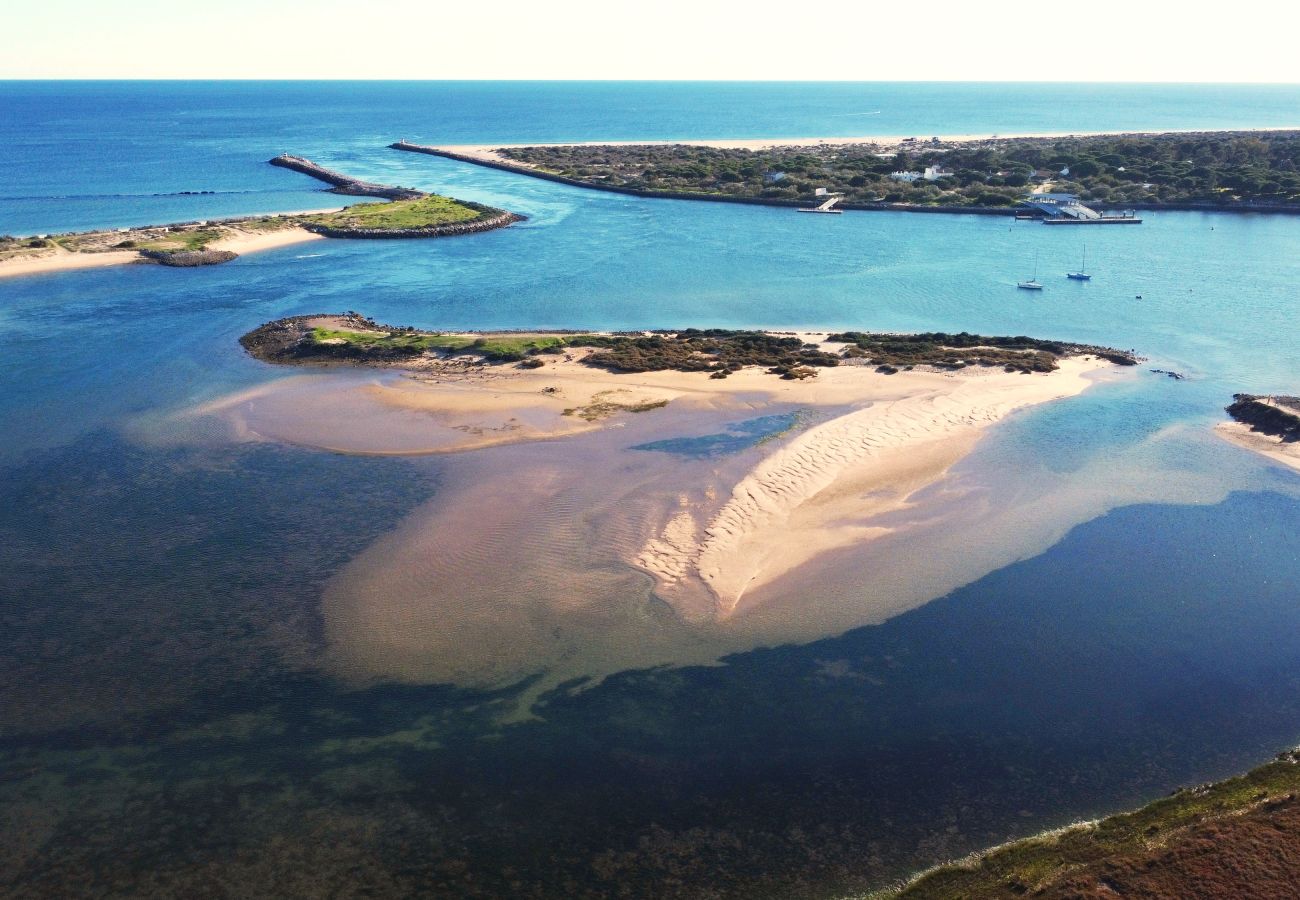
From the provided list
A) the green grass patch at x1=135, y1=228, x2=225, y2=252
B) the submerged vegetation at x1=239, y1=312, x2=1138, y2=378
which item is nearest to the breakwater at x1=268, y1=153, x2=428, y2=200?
the green grass patch at x1=135, y1=228, x2=225, y2=252

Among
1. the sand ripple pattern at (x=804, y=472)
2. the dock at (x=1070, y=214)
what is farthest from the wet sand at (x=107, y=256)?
the dock at (x=1070, y=214)

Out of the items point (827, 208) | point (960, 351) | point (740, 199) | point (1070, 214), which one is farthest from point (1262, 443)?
point (740, 199)

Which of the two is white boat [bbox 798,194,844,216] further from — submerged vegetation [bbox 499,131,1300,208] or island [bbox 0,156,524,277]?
island [bbox 0,156,524,277]

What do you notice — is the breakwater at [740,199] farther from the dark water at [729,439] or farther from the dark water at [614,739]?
the dark water at [614,739]

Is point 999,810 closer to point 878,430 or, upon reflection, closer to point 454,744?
point 454,744

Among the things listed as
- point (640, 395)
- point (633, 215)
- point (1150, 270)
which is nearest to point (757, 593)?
point (640, 395)

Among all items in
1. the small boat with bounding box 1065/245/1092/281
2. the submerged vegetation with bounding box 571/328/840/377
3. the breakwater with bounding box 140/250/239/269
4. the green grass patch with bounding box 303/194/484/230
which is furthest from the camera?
the green grass patch with bounding box 303/194/484/230
